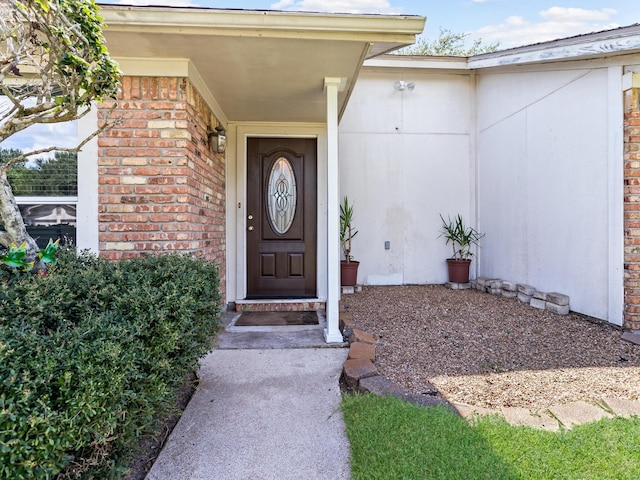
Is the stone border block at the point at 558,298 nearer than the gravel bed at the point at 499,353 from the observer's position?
No

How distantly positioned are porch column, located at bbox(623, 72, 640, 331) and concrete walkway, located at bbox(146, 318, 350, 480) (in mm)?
2777

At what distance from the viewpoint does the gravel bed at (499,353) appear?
2322 millimetres

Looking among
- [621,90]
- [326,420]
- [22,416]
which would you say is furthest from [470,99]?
[22,416]

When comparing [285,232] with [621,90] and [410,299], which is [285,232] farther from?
[621,90]

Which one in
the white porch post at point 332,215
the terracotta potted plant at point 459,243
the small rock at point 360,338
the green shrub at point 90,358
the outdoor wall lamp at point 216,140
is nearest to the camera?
the green shrub at point 90,358

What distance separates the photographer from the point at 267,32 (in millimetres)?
2441

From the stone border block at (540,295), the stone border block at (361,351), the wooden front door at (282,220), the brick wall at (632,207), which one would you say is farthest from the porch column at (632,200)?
the wooden front door at (282,220)

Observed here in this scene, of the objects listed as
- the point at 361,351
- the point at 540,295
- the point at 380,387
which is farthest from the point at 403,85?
the point at 380,387

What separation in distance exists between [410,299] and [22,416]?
14.2 feet

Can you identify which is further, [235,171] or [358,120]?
[358,120]

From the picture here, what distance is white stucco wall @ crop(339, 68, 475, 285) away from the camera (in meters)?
5.74

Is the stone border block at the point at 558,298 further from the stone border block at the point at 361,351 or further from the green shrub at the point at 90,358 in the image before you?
the green shrub at the point at 90,358

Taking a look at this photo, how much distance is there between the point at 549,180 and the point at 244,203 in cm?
366

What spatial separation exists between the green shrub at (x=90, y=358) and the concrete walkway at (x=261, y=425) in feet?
1.01
